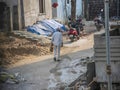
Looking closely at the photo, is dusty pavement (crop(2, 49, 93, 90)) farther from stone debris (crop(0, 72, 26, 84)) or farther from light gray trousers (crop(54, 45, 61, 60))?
light gray trousers (crop(54, 45, 61, 60))

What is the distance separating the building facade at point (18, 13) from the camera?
21.8m

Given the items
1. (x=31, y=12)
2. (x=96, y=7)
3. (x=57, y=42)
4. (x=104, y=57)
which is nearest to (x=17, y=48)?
(x=57, y=42)

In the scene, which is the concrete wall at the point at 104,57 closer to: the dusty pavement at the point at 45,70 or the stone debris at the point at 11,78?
the dusty pavement at the point at 45,70

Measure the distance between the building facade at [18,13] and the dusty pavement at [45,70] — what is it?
3871 millimetres

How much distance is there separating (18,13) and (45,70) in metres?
9.35

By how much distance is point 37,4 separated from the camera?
26.9 m

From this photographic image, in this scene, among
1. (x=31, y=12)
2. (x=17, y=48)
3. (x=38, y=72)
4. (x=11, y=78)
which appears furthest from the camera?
(x=31, y=12)

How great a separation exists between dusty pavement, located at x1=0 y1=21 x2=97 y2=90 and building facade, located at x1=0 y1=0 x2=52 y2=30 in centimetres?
387

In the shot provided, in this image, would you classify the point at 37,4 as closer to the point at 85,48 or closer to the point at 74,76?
the point at 85,48

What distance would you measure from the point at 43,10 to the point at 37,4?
6.15 ft

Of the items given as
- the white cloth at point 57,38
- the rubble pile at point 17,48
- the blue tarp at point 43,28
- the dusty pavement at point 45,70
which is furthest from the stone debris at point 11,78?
the blue tarp at point 43,28

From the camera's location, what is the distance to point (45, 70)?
14344 millimetres

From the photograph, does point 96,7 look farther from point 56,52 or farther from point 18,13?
point 56,52

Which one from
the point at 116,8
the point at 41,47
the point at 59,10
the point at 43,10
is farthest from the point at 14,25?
the point at 116,8
